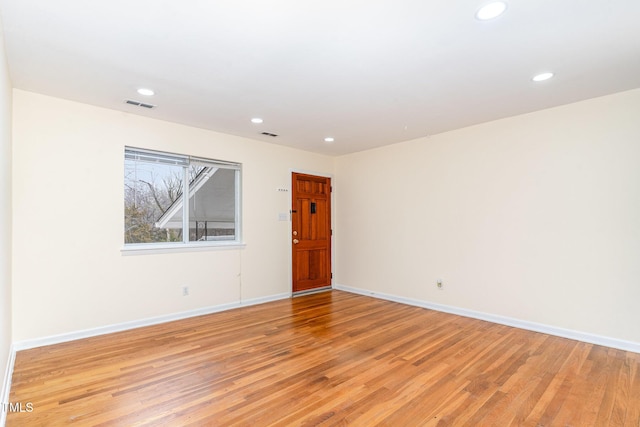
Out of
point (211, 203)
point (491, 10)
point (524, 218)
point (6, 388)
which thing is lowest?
point (6, 388)

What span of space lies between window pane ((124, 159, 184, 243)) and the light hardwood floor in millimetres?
1153

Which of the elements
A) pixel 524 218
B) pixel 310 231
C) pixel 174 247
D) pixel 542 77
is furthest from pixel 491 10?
pixel 310 231

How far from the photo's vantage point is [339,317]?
14.1 feet

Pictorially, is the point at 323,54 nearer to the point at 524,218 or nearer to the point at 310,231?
the point at 524,218

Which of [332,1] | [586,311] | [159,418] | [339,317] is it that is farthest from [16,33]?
[586,311]

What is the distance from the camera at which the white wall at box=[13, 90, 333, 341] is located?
3211 mm

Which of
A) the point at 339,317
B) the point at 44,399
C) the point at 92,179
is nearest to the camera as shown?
the point at 44,399

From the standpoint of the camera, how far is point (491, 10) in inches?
77.2

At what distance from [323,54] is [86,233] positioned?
3.15m

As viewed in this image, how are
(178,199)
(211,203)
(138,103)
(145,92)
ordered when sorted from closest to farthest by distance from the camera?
1. (145,92)
2. (138,103)
3. (178,199)
4. (211,203)

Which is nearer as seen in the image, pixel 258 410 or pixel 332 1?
pixel 332 1

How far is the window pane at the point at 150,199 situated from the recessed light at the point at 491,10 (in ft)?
12.5

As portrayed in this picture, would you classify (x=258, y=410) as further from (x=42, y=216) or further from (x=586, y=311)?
(x=586, y=311)

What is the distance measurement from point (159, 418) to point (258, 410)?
0.62 m
